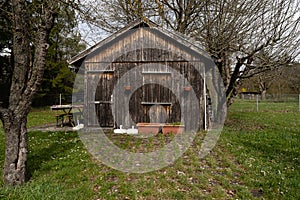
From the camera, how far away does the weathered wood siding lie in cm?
1055

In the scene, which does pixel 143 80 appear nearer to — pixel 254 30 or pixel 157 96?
pixel 157 96

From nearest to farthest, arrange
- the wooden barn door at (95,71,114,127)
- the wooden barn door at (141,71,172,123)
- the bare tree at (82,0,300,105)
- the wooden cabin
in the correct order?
1. the bare tree at (82,0,300,105)
2. the wooden cabin
3. the wooden barn door at (141,71,172,123)
4. the wooden barn door at (95,71,114,127)

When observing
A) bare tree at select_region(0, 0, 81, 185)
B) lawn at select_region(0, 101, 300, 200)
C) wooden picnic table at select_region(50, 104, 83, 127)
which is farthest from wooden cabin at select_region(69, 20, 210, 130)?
bare tree at select_region(0, 0, 81, 185)

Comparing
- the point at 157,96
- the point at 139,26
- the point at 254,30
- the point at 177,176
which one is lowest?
the point at 177,176

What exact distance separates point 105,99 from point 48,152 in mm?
4408

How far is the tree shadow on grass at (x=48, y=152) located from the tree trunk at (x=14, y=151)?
1.22 feet

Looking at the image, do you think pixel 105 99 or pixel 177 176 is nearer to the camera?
pixel 177 176

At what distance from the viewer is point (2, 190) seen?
4.11m

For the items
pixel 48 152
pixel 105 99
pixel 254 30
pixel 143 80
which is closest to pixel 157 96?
pixel 143 80

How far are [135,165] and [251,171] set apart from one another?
2537mm

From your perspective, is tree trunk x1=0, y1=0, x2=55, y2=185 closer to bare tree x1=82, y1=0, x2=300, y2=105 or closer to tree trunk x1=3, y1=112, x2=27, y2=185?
tree trunk x1=3, y1=112, x2=27, y2=185

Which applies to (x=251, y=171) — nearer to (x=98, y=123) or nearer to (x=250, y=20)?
(x=250, y=20)

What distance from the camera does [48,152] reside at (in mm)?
6805

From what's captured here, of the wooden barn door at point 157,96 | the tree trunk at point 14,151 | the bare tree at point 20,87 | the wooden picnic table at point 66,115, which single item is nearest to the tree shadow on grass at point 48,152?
the tree trunk at point 14,151
